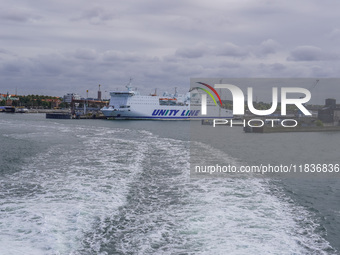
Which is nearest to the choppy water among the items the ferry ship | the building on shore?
the building on shore

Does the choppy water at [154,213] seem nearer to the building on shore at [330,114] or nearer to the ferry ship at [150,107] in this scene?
the building on shore at [330,114]

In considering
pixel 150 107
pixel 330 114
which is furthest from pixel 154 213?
pixel 150 107

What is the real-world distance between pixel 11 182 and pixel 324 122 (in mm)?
37163

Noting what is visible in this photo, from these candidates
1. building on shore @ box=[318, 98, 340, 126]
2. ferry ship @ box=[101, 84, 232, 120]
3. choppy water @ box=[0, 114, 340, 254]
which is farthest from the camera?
ferry ship @ box=[101, 84, 232, 120]

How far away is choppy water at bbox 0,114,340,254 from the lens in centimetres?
564

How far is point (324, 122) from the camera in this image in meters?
39.2

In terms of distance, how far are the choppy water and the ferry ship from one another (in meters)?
52.1

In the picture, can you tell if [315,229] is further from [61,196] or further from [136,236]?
[61,196]

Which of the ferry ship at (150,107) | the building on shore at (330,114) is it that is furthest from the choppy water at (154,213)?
the ferry ship at (150,107)

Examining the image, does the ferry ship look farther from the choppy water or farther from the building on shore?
the choppy water

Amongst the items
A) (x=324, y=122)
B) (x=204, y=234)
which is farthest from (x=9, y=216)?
(x=324, y=122)

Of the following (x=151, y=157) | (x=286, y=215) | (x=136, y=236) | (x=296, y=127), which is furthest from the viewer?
(x=296, y=127)

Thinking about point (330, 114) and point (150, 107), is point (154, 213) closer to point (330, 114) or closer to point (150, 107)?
point (330, 114)

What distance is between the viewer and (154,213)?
7.27m
